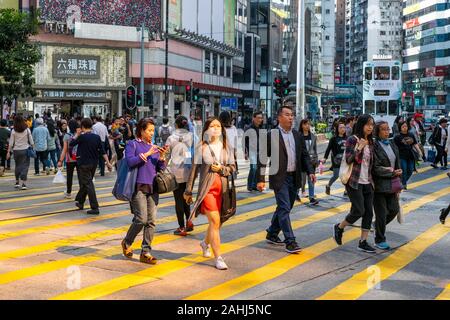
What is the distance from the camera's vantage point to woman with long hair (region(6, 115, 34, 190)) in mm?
16625

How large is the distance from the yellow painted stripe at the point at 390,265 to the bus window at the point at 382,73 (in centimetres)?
2655

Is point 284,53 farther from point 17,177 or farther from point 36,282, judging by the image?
point 36,282

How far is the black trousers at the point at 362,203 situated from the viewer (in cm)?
895

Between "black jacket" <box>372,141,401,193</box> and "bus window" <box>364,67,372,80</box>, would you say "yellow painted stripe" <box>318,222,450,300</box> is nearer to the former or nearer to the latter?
Result: "black jacket" <box>372,141,401,193</box>

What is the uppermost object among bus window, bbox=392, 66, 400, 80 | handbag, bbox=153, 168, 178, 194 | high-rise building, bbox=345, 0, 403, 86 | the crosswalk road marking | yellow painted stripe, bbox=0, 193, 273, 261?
high-rise building, bbox=345, 0, 403, 86

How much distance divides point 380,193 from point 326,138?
118 feet

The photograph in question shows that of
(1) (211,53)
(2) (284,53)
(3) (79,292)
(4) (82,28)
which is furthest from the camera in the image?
(2) (284,53)

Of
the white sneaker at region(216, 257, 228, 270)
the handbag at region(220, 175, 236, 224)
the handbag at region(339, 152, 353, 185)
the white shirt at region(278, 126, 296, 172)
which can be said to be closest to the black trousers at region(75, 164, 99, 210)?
the white shirt at region(278, 126, 296, 172)

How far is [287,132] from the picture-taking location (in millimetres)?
9031

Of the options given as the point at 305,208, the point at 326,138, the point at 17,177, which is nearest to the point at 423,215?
the point at 305,208

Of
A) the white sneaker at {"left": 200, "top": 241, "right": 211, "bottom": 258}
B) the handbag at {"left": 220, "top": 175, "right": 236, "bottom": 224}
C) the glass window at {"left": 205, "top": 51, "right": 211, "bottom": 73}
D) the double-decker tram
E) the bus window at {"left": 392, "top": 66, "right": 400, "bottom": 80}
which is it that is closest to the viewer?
the handbag at {"left": 220, "top": 175, "right": 236, "bottom": 224}

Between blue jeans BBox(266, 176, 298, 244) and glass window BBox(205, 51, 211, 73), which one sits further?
glass window BBox(205, 51, 211, 73)

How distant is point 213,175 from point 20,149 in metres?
9.91

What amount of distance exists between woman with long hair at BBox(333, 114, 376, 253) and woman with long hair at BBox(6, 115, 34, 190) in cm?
984
